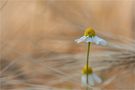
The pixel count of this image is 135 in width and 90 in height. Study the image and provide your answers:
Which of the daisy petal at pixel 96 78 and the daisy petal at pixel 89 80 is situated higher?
the daisy petal at pixel 96 78

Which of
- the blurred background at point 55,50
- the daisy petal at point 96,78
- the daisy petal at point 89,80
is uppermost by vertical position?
the blurred background at point 55,50

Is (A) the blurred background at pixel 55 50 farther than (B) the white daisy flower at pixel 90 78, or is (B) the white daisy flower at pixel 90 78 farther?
(A) the blurred background at pixel 55 50

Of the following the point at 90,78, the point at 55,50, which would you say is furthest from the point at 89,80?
the point at 55,50

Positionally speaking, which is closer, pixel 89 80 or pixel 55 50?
pixel 89 80

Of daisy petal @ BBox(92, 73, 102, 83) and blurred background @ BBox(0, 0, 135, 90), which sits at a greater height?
blurred background @ BBox(0, 0, 135, 90)

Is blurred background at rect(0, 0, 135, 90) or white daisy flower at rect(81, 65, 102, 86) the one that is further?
blurred background at rect(0, 0, 135, 90)

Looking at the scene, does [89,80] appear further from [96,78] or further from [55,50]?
[55,50]

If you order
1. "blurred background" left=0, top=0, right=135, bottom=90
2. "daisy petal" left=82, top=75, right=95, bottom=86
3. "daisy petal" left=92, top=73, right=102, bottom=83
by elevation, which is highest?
"blurred background" left=0, top=0, right=135, bottom=90

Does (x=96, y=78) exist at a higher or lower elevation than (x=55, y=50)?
lower
